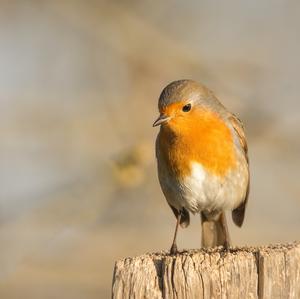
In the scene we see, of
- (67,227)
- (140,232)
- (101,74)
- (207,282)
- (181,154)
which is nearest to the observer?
(207,282)

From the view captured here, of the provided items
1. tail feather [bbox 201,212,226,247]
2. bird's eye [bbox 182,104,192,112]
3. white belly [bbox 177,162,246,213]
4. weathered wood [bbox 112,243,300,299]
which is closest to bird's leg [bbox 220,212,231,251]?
tail feather [bbox 201,212,226,247]

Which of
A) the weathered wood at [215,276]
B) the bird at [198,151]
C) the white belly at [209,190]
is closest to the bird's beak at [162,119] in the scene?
the bird at [198,151]

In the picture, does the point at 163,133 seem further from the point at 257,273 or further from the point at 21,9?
the point at 21,9

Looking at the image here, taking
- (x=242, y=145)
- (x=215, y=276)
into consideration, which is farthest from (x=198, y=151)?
(x=215, y=276)

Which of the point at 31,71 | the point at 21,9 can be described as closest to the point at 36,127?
the point at 31,71

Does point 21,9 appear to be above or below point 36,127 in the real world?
above

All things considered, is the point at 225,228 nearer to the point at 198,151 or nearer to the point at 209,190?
the point at 209,190

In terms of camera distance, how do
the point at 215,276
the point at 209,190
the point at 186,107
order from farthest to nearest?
the point at 209,190 < the point at 186,107 < the point at 215,276

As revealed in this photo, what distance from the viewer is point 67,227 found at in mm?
7352

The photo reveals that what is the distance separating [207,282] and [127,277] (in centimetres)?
38

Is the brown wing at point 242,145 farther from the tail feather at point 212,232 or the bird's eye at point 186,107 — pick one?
the bird's eye at point 186,107

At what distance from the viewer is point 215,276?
4250mm

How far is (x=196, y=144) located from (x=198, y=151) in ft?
0.16

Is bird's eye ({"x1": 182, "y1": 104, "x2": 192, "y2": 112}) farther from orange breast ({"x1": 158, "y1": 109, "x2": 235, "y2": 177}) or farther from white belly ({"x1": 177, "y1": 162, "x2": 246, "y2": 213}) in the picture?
white belly ({"x1": 177, "y1": 162, "x2": 246, "y2": 213})
